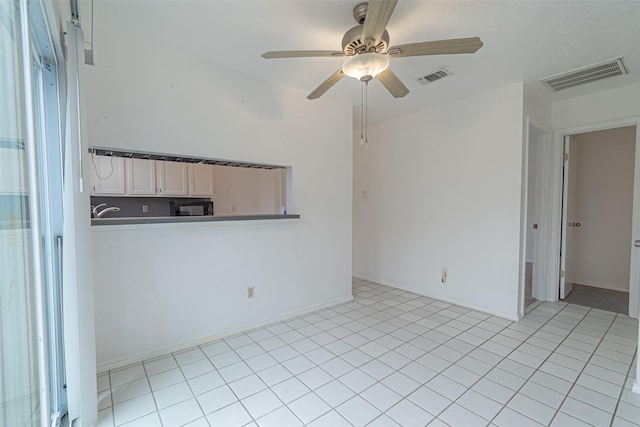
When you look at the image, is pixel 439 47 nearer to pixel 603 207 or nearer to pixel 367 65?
pixel 367 65

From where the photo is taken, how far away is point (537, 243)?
3680 mm

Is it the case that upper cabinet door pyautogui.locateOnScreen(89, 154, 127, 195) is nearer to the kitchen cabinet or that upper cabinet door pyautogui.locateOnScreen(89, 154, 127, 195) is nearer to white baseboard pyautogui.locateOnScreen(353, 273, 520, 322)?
the kitchen cabinet

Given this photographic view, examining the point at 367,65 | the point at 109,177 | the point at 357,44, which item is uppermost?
the point at 357,44

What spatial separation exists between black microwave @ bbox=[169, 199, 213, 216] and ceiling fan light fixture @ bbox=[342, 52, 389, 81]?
3.18 m

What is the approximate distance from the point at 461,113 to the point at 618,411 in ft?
9.55

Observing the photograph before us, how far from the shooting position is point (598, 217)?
13.8 feet

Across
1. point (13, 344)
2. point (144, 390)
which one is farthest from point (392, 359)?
point (13, 344)

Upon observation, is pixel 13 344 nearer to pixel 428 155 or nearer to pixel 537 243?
pixel 428 155

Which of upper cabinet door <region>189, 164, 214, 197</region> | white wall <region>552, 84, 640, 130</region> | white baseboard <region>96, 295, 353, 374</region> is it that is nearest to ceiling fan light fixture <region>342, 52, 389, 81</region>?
white baseboard <region>96, 295, 353, 374</region>

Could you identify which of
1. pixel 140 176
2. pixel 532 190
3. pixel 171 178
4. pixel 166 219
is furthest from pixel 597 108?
pixel 140 176

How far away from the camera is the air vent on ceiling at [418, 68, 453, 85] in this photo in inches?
103

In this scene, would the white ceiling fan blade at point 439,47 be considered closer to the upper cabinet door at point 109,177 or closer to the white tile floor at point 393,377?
the white tile floor at point 393,377

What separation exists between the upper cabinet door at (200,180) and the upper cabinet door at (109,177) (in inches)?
36.5

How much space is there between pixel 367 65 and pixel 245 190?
13.4 feet
